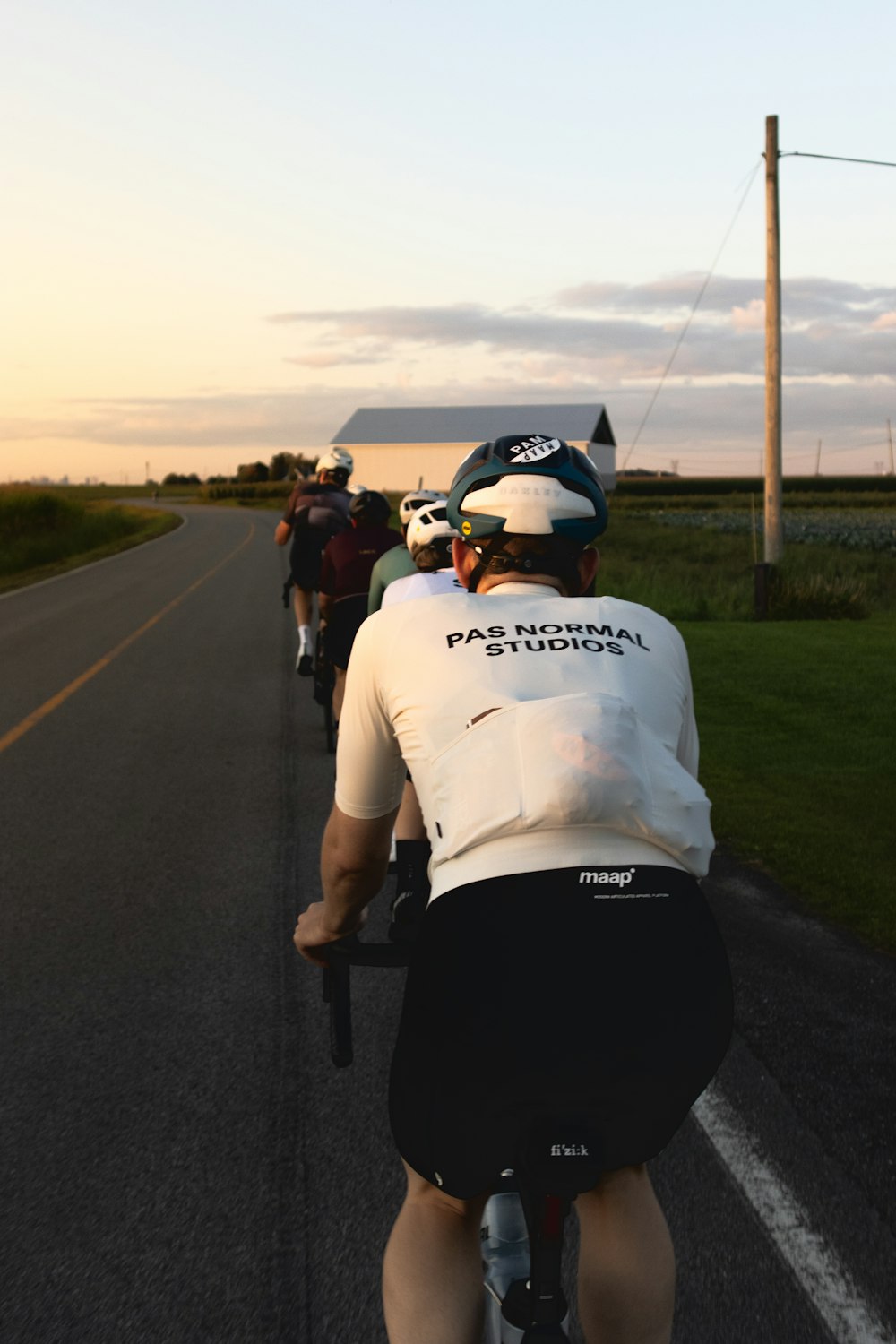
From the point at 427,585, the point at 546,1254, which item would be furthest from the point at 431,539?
the point at 546,1254

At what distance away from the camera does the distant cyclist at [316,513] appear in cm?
1052

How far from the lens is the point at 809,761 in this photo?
9.46 m

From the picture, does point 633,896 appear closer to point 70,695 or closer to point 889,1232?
point 889,1232

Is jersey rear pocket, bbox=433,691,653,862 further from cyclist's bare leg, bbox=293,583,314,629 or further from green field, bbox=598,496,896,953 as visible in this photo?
cyclist's bare leg, bbox=293,583,314,629

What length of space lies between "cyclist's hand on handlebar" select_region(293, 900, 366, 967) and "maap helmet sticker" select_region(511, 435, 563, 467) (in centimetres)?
94

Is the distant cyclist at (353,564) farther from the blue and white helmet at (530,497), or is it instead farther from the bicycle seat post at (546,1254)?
the bicycle seat post at (546,1254)

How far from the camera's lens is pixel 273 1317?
2.95m

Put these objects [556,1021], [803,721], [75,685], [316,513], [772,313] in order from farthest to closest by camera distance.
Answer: [772,313], [75,685], [803,721], [316,513], [556,1021]

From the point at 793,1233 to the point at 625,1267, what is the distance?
5.24 feet

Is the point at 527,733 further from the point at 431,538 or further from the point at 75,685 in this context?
the point at 75,685

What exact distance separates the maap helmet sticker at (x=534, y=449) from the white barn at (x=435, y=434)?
83.9 m

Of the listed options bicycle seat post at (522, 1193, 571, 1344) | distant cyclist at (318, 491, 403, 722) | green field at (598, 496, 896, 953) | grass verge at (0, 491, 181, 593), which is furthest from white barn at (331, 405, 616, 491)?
bicycle seat post at (522, 1193, 571, 1344)

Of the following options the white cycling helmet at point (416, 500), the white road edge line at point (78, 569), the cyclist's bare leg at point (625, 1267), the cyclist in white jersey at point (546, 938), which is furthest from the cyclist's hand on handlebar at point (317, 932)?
the white road edge line at point (78, 569)

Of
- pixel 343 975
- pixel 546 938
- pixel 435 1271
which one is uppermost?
pixel 546 938
